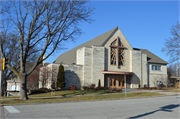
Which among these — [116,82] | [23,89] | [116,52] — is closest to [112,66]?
[116,52]

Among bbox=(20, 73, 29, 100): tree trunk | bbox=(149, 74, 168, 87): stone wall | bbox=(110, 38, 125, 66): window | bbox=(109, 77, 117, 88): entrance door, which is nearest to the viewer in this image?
bbox=(20, 73, 29, 100): tree trunk

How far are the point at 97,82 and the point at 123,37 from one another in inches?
453

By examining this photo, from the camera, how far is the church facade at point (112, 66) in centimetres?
3284

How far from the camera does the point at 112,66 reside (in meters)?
35.4

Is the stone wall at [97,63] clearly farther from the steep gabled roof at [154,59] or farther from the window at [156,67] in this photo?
the window at [156,67]

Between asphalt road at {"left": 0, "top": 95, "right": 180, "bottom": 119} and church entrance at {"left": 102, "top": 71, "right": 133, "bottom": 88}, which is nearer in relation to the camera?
asphalt road at {"left": 0, "top": 95, "right": 180, "bottom": 119}

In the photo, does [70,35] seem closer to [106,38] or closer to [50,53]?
[50,53]

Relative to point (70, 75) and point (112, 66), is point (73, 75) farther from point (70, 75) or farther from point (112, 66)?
point (112, 66)

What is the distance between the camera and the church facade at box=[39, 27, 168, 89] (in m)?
32.8

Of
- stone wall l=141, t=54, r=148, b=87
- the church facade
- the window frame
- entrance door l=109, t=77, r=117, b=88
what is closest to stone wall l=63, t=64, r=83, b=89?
the church facade

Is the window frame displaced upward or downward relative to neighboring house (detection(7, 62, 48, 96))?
upward

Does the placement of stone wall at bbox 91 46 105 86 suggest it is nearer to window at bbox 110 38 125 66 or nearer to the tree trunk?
window at bbox 110 38 125 66

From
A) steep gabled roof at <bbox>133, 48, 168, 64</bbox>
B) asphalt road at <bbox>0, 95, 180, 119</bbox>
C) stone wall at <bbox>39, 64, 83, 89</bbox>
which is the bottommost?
asphalt road at <bbox>0, 95, 180, 119</bbox>

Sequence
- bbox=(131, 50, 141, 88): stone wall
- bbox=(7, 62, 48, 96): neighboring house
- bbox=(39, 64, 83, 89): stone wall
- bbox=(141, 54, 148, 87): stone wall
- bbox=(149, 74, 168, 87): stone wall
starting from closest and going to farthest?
bbox=(39, 64, 83, 89): stone wall, bbox=(7, 62, 48, 96): neighboring house, bbox=(131, 50, 141, 88): stone wall, bbox=(141, 54, 148, 87): stone wall, bbox=(149, 74, 168, 87): stone wall
